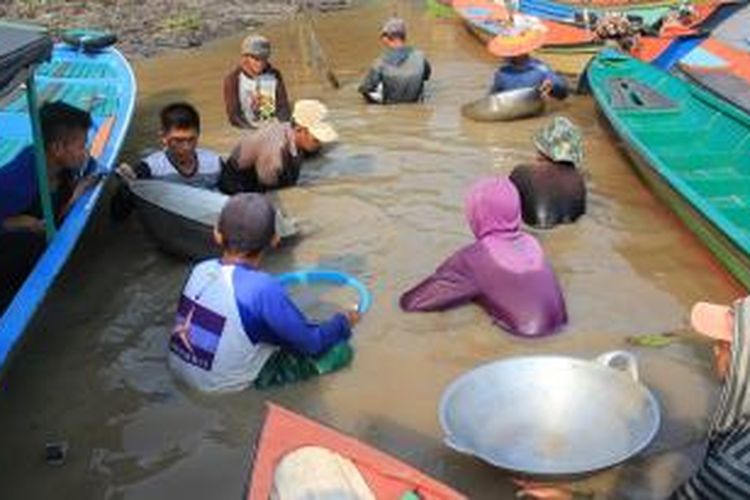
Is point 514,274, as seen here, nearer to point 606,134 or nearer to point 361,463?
point 361,463

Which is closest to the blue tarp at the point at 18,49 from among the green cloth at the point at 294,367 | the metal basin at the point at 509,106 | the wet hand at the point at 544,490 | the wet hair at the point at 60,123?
the wet hair at the point at 60,123

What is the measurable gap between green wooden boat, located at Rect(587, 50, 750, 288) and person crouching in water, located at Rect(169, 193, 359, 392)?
2676 mm

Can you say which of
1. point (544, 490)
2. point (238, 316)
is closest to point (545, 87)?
point (238, 316)

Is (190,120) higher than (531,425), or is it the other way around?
(190,120)

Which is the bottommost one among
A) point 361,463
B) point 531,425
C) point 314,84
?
point 314,84

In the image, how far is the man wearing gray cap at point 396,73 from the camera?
9.99m

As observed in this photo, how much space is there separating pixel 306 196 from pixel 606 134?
3.16m

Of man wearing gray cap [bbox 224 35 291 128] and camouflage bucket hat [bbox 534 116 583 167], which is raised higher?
camouflage bucket hat [bbox 534 116 583 167]

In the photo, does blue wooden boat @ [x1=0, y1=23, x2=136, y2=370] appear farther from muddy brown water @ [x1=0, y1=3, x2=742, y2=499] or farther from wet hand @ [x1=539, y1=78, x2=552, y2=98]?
wet hand @ [x1=539, y1=78, x2=552, y2=98]

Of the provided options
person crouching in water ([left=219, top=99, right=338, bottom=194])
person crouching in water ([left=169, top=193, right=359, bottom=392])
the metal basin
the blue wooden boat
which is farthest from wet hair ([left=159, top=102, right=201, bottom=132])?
the metal basin

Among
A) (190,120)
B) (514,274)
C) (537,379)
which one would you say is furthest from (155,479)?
(190,120)

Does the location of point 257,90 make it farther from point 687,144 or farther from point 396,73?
point 687,144

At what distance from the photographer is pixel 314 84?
1166cm

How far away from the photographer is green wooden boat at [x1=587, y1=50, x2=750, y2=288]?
6.02m
